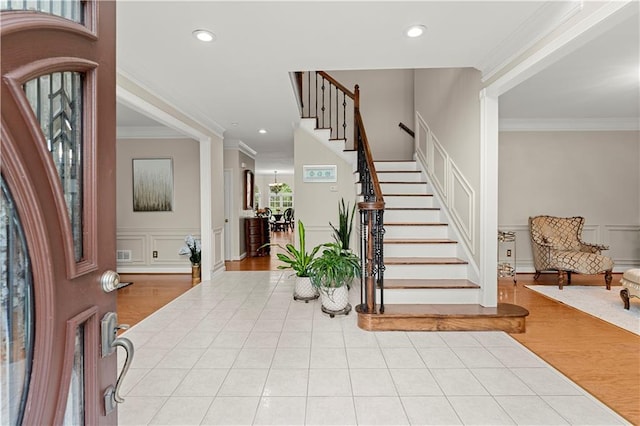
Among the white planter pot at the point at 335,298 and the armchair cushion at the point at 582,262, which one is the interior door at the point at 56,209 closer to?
the white planter pot at the point at 335,298

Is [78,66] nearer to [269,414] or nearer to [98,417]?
[98,417]

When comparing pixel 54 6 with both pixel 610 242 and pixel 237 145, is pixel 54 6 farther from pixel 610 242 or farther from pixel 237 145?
pixel 610 242

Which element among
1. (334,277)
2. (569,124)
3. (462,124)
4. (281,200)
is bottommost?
(334,277)

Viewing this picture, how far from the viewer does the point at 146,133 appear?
550 cm

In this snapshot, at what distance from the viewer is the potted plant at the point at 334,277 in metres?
3.30

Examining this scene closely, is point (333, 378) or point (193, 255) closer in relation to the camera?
point (333, 378)

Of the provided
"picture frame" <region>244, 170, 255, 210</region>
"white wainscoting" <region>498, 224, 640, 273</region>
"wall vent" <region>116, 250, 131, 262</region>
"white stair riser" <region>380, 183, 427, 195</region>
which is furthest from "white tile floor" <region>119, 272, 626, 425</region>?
"picture frame" <region>244, 170, 255, 210</region>

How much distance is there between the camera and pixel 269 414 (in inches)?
72.4

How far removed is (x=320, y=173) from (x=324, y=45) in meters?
2.86

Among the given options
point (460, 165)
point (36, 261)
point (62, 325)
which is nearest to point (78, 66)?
point (36, 261)

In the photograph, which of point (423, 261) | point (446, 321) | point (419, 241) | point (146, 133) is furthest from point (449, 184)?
point (146, 133)

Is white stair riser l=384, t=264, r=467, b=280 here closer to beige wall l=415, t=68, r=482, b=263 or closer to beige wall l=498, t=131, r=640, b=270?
beige wall l=415, t=68, r=482, b=263

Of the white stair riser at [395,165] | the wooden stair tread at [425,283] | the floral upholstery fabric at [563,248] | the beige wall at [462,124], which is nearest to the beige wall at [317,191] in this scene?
the white stair riser at [395,165]

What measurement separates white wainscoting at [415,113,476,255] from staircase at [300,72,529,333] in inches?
7.0
